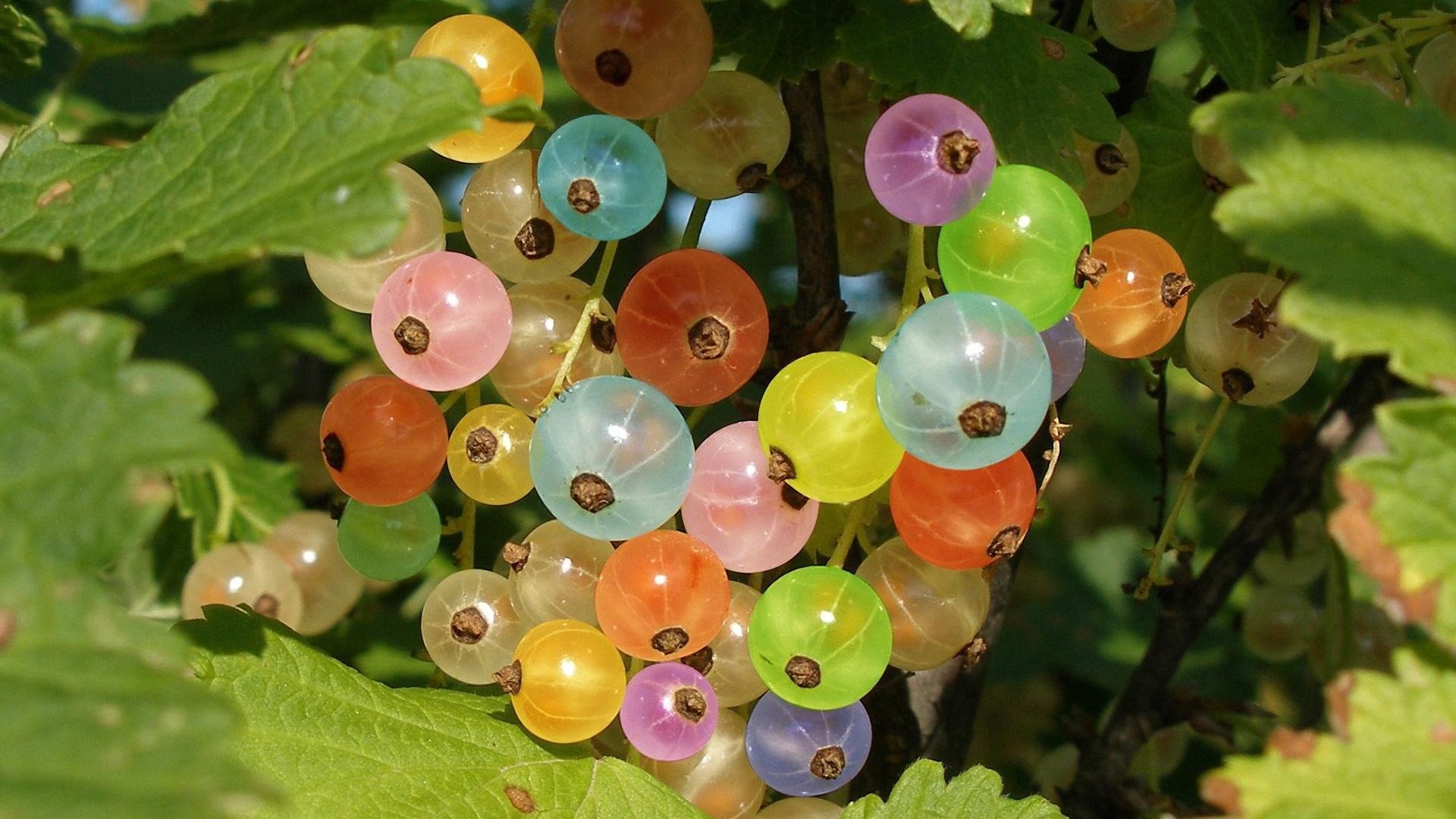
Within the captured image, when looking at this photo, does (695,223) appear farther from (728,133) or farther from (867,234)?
(867,234)

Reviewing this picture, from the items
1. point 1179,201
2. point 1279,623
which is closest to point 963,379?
point 1179,201

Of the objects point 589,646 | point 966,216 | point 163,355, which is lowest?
point 163,355

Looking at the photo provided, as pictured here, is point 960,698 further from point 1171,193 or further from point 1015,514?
point 1171,193

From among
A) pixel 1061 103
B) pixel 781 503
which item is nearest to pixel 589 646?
pixel 781 503

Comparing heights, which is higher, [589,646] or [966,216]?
[966,216]

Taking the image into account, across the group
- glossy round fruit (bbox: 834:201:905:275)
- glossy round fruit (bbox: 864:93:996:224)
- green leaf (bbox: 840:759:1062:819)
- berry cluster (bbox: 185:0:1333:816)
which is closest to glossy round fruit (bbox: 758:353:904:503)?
berry cluster (bbox: 185:0:1333:816)

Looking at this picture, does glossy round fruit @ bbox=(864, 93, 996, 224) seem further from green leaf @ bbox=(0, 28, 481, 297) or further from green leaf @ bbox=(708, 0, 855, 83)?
green leaf @ bbox=(0, 28, 481, 297)
